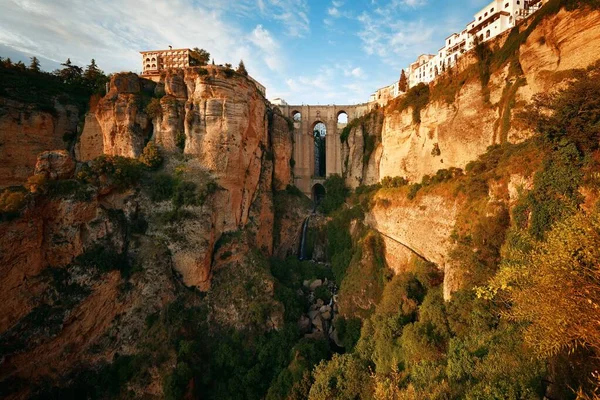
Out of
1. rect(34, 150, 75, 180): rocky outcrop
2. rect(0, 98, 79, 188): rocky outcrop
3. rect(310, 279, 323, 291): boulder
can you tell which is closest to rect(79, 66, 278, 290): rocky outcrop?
rect(0, 98, 79, 188): rocky outcrop

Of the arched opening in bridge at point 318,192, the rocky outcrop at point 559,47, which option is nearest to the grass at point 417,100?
the rocky outcrop at point 559,47

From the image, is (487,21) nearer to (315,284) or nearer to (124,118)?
(315,284)

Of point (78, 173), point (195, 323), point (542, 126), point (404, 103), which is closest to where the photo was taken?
point (542, 126)

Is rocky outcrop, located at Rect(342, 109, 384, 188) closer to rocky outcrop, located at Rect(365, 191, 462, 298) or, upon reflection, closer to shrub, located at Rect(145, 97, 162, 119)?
rocky outcrop, located at Rect(365, 191, 462, 298)

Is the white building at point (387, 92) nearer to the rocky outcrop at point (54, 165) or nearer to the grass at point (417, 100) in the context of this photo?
the grass at point (417, 100)

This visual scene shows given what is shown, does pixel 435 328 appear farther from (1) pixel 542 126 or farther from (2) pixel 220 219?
(2) pixel 220 219

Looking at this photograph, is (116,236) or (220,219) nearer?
(116,236)

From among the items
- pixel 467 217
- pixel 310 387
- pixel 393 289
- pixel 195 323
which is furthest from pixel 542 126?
pixel 195 323
